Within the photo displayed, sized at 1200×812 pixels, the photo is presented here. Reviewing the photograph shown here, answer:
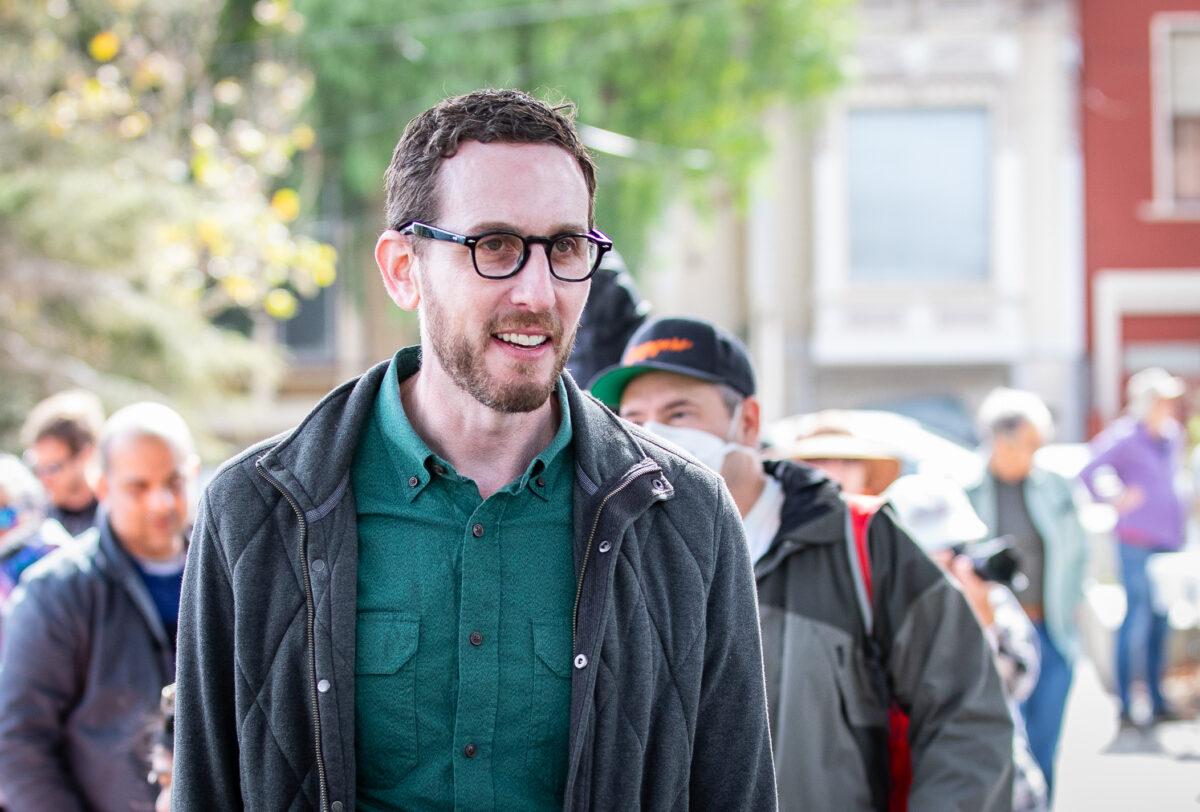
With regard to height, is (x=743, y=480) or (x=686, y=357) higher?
(x=686, y=357)

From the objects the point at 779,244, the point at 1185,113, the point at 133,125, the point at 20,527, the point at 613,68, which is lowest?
the point at 20,527

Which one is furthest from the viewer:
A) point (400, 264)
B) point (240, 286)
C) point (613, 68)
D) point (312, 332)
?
point (312, 332)

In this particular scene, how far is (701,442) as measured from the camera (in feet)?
13.0

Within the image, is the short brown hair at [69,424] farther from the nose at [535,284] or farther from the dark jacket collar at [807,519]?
the nose at [535,284]

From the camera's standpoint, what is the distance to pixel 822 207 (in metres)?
26.7

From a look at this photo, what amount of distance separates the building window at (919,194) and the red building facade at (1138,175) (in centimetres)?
176

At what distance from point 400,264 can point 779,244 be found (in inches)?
980

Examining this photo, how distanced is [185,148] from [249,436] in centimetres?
844

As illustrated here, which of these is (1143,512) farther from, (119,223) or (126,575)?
(126,575)

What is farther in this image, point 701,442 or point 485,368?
point 701,442

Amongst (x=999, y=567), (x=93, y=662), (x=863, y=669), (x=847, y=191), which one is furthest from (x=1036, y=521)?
(x=847, y=191)

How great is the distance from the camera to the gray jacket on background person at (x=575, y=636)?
8.18 ft

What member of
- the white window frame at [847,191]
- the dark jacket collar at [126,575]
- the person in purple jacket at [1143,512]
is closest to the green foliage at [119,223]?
the person in purple jacket at [1143,512]

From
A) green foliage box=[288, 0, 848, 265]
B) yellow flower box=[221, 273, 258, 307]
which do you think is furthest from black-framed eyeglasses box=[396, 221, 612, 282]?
green foliage box=[288, 0, 848, 265]
